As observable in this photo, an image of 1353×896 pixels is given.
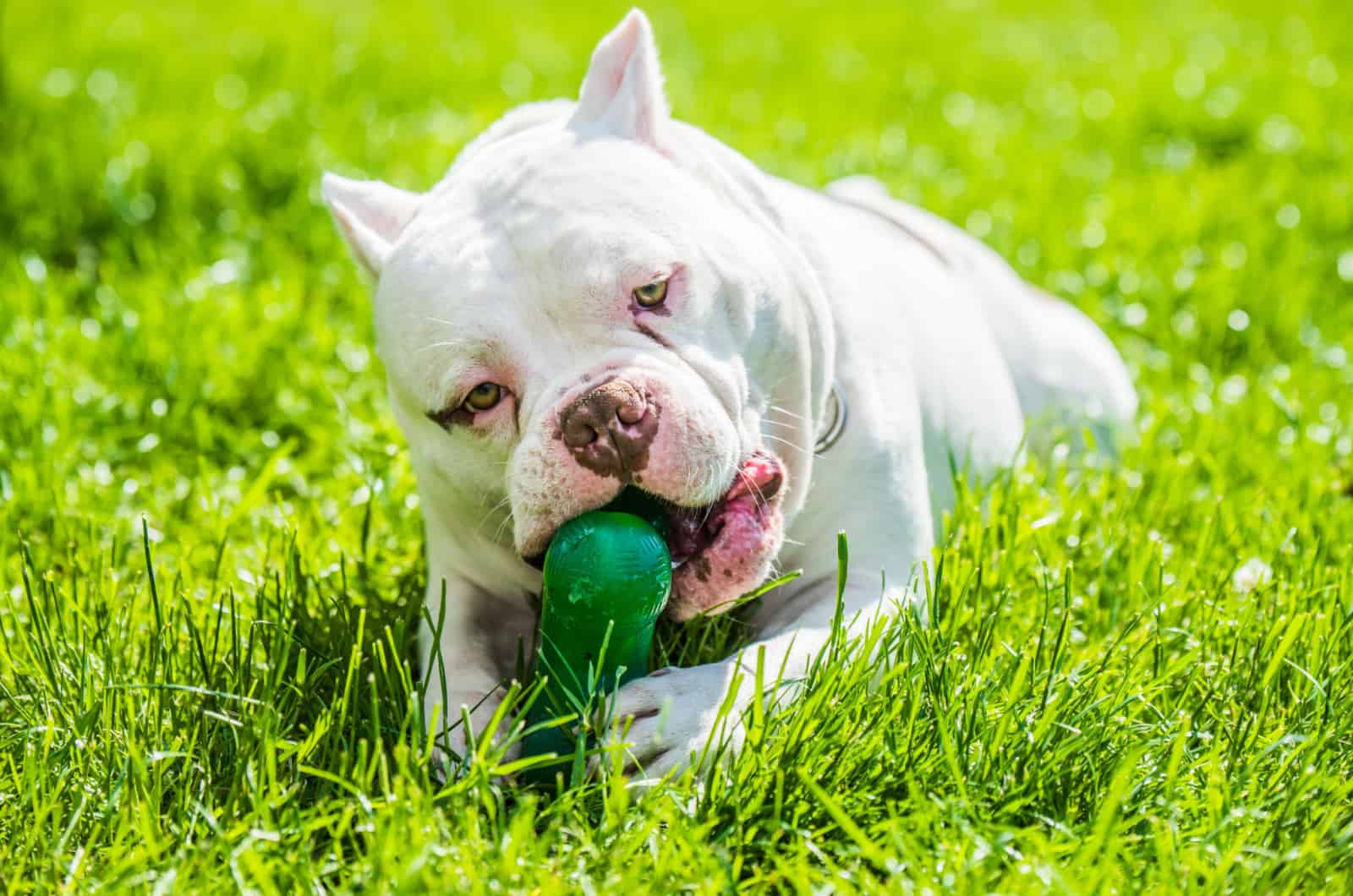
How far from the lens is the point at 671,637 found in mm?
2785

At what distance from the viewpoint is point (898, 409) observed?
3105mm

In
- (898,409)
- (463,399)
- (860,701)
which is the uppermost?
(463,399)

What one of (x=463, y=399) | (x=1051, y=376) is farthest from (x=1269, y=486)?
(x=463, y=399)

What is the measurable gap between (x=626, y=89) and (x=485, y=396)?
2.49 feet

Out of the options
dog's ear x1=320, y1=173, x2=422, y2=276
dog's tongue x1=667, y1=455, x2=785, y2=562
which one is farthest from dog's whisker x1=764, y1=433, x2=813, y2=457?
dog's ear x1=320, y1=173, x2=422, y2=276

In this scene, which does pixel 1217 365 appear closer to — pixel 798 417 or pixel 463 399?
pixel 798 417

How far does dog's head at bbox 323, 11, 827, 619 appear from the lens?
96.9 inches

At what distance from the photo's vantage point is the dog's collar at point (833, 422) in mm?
2941

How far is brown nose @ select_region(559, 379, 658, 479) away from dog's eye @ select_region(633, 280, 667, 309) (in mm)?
254

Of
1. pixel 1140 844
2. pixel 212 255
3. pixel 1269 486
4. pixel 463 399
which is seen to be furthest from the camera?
pixel 212 255

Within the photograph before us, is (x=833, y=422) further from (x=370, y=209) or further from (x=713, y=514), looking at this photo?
(x=370, y=209)

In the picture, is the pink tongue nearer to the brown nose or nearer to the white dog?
the white dog

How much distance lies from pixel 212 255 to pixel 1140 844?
3802 mm

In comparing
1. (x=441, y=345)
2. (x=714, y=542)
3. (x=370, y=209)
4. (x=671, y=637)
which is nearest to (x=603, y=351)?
(x=441, y=345)
